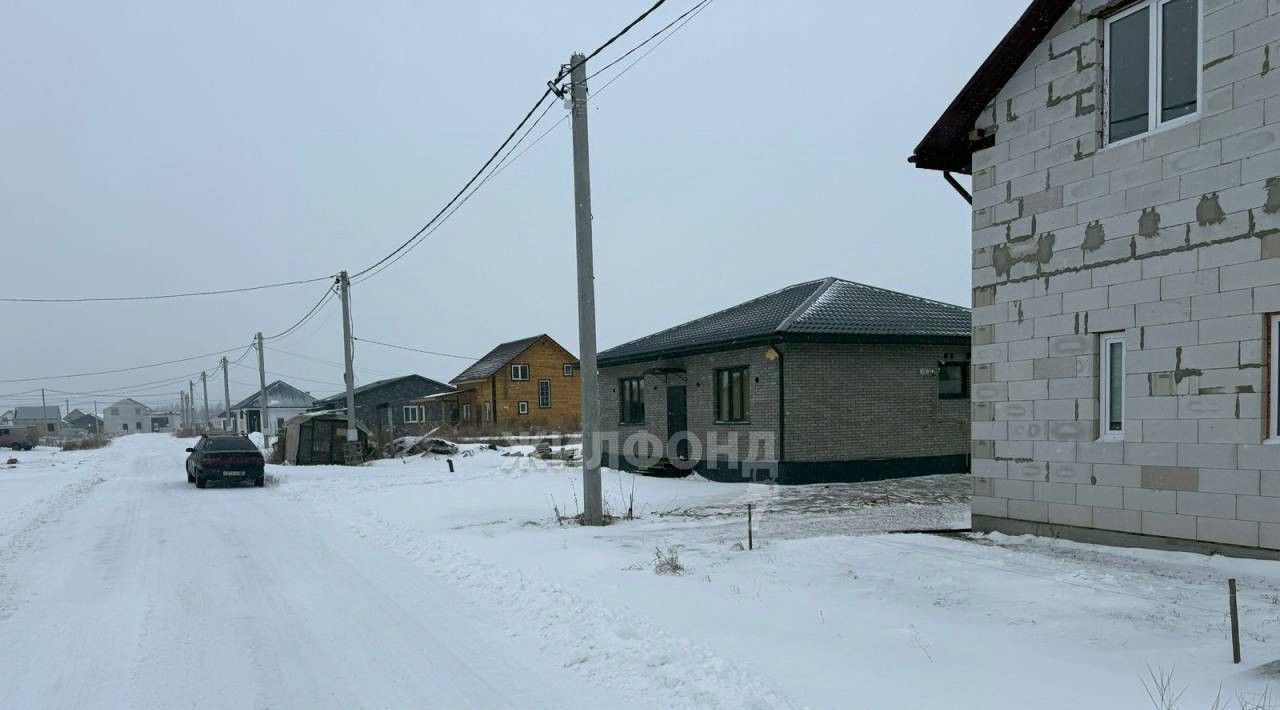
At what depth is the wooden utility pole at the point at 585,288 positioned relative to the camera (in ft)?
39.5

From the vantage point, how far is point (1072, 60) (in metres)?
9.30

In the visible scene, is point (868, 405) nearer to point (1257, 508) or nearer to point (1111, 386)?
point (1111, 386)

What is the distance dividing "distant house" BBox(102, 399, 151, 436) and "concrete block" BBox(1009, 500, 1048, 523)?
172 metres

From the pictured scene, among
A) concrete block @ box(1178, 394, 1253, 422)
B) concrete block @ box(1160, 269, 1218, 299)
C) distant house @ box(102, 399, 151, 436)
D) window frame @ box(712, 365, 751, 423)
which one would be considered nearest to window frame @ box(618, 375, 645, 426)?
window frame @ box(712, 365, 751, 423)

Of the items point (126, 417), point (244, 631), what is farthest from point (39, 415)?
point (244, 631)

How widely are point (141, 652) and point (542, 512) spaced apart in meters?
7.98

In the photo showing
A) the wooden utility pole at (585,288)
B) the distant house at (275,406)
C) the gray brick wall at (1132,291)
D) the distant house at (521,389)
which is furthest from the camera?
the distant house at (275,406)

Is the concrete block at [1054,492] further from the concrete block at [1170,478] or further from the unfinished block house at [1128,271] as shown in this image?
the concrete block at [1170,478]

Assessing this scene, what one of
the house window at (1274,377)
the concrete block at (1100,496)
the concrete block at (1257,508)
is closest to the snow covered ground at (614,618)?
the concrete block at (1257,508)

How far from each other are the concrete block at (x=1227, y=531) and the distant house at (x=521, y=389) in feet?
135

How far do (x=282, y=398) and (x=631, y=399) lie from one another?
7572 cm

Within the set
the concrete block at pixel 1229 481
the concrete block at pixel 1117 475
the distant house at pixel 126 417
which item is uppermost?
the concrete block at pixel 1229 481

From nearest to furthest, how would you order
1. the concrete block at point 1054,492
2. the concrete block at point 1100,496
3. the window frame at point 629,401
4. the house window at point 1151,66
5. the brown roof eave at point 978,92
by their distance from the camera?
the house window at point 1151,66 → the concrete block at point 1100,496 → the concrete block at point 1054,492 → the brown roof eave at point 978,92 → the window frame at point 629,401

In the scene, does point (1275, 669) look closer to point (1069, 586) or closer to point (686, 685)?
point (1069, 586)
